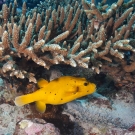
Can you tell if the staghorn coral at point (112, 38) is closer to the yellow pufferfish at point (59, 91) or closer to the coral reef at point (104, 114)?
the coral reef at point (104, 114)

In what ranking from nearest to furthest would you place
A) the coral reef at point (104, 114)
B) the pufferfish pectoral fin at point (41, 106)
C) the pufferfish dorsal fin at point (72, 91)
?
the pufferfish dorsal fin at point (72, 91) → the pufferfish pectoral fin at point (41, 106) → the coral reef at point (104, 114)

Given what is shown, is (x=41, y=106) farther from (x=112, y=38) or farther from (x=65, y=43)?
(x=112, y=38)

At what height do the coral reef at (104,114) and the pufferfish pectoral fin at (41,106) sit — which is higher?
the pufferfish pectoral fin at (41,106)

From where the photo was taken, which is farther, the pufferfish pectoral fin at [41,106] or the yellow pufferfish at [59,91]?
the pufferfish pectoral fin at [41,106]

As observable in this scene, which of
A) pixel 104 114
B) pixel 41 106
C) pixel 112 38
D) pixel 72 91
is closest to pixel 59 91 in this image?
pixel 72 91

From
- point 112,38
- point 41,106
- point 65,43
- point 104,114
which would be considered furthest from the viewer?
point 104,114

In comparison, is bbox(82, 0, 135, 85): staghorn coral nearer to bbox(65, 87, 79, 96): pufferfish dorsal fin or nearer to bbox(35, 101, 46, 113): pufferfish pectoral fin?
bbox(65, 87, 79, 96): pufferfish dorsal fin

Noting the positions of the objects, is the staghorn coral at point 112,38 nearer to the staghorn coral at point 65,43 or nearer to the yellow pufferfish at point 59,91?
the staghorn coral at point 65,43

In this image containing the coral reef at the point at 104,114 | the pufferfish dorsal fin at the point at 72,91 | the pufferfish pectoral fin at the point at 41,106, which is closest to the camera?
the pufferfish dorsal fin at the point at 72,91

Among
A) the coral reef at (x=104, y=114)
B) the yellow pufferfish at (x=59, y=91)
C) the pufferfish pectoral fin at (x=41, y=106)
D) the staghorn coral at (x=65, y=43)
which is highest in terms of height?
the staghorn coral at (x=65, y=43)

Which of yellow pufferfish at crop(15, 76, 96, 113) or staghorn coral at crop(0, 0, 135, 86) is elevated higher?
staghorn coral at crop(0, 0, 135, 86)

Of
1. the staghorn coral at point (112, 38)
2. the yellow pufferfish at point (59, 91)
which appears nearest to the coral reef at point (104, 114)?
the staghorn coral at point (112, 38)

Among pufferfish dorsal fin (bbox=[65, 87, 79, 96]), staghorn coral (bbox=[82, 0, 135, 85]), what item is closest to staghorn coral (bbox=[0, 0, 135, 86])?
staghorn coral (bbox=[82, 0, 135, 85])

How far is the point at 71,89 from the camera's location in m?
2.61
